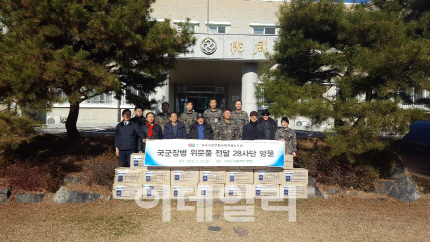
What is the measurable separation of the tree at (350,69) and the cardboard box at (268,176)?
1.23m

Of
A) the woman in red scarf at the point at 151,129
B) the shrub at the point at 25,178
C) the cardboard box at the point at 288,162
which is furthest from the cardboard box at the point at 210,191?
the shrub at the point at 25,178

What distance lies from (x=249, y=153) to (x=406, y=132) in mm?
3074

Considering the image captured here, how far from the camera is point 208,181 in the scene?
6457 mm

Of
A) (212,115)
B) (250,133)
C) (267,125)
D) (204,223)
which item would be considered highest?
(212,115)

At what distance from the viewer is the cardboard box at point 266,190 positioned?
21.5 ft

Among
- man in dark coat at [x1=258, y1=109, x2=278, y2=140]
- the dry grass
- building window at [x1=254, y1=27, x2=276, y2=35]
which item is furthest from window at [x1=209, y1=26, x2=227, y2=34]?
the dry grass

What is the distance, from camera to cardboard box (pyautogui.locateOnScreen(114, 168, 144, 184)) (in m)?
6.35

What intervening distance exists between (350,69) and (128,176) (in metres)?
5.36

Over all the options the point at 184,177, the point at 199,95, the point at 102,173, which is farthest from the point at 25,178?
the point at 199,95

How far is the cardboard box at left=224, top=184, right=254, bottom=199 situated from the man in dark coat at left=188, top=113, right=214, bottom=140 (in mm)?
1181

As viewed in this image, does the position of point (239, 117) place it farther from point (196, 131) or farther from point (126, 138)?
point (126, 138)

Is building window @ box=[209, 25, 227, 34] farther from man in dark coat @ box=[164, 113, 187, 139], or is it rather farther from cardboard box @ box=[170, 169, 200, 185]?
cardboard box @ box=[170, 169, 200, 185]

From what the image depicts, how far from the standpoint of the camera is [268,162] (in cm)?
648

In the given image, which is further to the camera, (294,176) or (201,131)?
(201,131)
